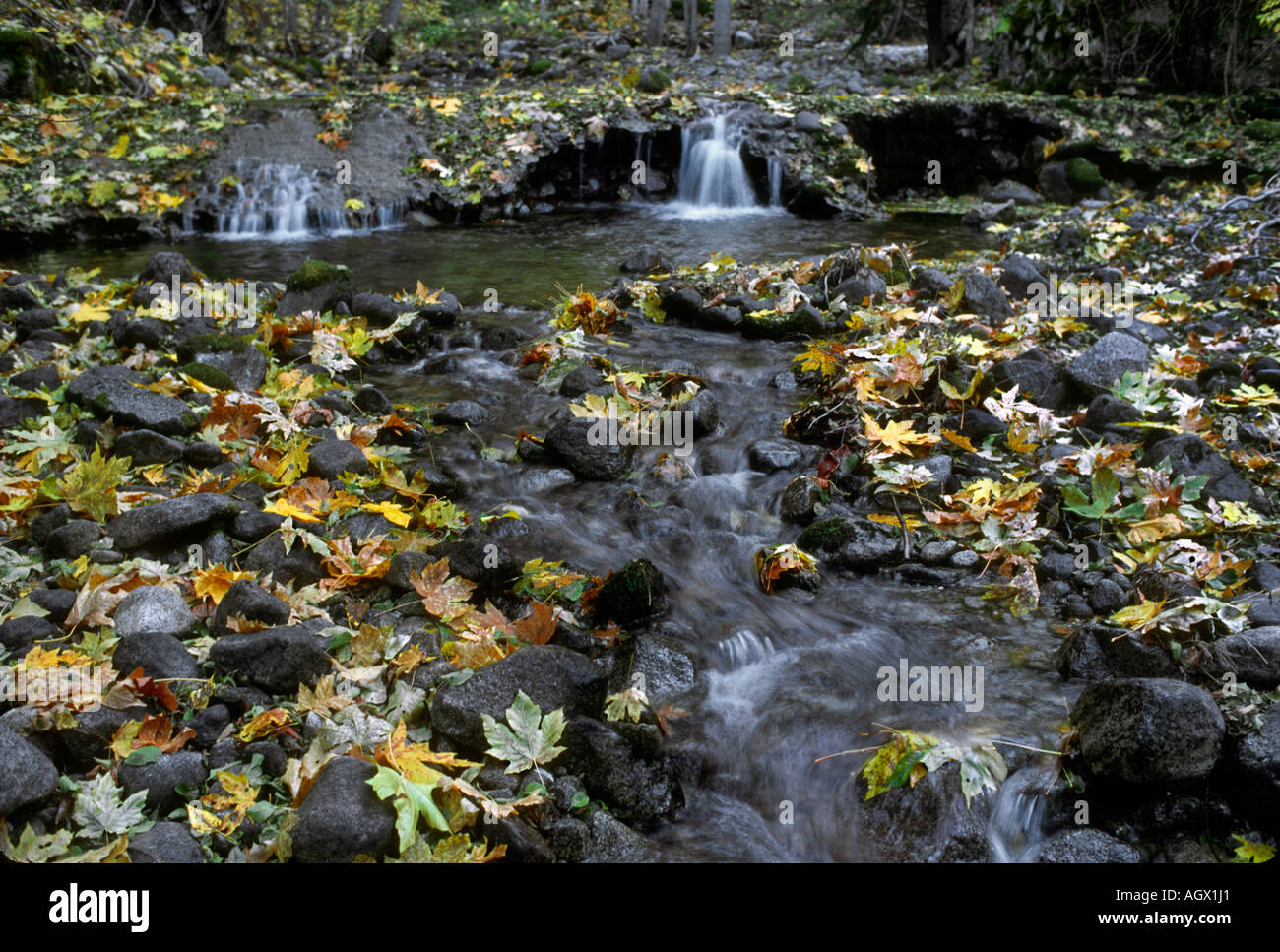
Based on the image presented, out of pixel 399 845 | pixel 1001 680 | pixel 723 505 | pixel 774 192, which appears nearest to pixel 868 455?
pixel 723 505

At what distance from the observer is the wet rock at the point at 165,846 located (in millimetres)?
2418

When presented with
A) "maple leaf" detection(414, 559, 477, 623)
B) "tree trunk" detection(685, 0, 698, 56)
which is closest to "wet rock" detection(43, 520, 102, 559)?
"maple leaf" detection(414, 559, 477, 623)

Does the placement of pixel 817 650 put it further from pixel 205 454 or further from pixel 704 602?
pixel 205 454

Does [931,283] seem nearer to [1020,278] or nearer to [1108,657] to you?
[1020,278]

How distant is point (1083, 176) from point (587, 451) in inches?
460

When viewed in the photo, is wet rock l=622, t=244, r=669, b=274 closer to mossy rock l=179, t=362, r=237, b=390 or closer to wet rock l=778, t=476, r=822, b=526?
mossy rock l=179, t=362, r=237, b=390

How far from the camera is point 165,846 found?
2.46 metres

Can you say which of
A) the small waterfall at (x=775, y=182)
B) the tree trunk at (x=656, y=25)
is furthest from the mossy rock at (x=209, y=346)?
the tree trunk at (x=656, y=25)

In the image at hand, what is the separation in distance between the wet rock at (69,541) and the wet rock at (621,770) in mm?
2384

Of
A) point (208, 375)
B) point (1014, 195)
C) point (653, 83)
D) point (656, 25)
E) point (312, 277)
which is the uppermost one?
point (656, 25)

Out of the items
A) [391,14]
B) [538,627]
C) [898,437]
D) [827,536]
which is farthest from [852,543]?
[391,14]

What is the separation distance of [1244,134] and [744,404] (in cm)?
1236

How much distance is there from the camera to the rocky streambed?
2.79 meters

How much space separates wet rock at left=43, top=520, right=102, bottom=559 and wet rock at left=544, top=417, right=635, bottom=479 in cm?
240
